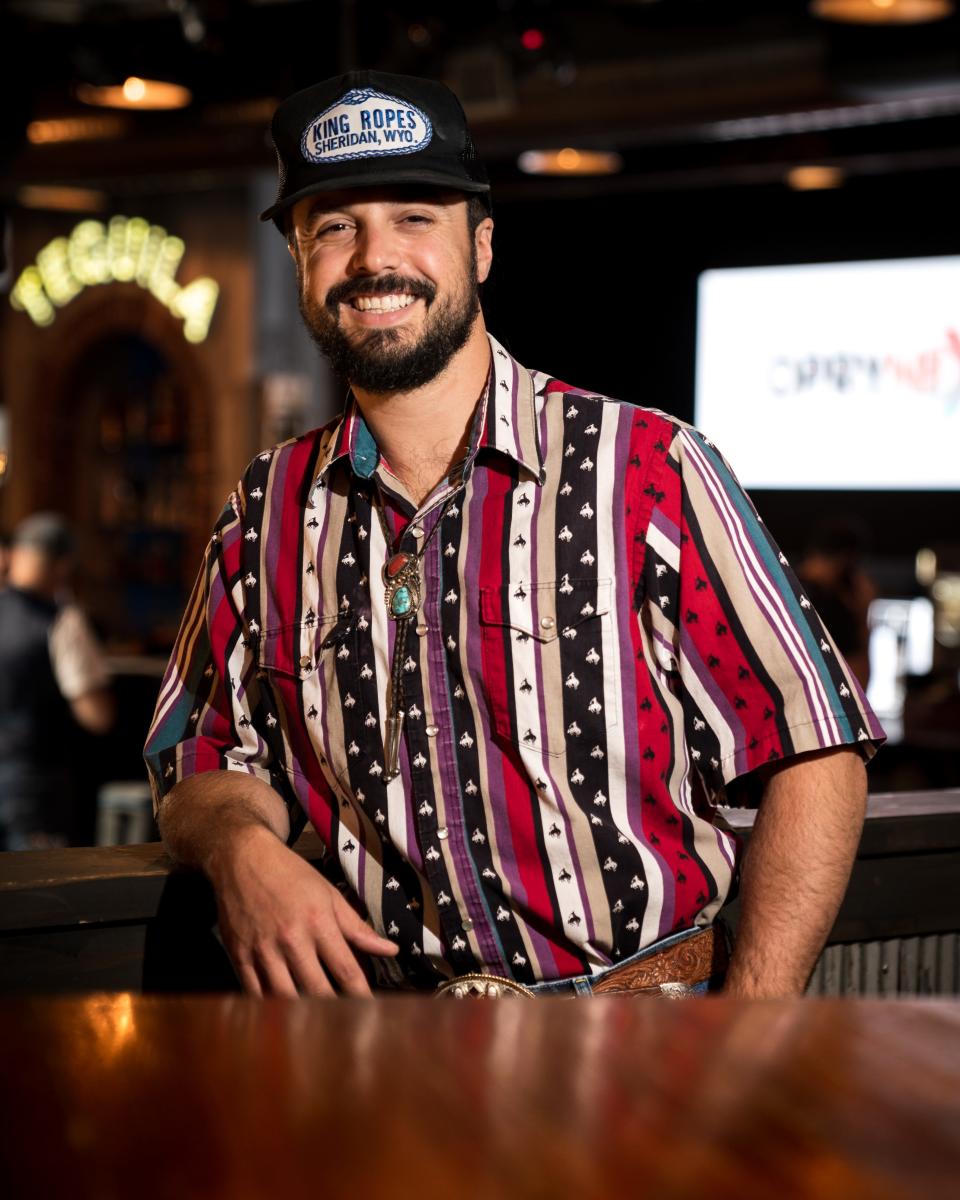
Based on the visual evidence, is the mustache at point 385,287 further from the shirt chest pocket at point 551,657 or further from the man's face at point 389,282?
the shirt chest pocket at point 551,657

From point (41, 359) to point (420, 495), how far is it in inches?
360

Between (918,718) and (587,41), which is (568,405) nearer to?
(918,718)

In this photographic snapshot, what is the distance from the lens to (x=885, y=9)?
4957 mm

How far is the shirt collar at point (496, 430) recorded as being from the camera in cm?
142

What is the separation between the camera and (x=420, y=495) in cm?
148

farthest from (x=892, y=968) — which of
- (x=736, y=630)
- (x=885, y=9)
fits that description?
(x=885, y=9)

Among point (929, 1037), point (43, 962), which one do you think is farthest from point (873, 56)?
point (929, 1037)

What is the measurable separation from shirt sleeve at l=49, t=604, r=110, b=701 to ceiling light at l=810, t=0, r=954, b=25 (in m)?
3.21

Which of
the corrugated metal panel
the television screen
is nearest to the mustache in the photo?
the corrugated metal panel

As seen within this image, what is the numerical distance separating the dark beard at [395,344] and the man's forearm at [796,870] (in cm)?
52

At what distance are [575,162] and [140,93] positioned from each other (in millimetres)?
2451

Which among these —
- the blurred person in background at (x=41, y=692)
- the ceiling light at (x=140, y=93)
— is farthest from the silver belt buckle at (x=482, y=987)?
the ceiling light at (x=140, y=93)

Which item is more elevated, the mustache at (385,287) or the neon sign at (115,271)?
the neon sign at (115,271)

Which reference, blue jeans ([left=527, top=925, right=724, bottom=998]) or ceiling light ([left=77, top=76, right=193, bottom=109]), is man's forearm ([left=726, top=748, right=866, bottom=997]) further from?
ceiling light ([left=77, top=76, right=193, bottom=109])
